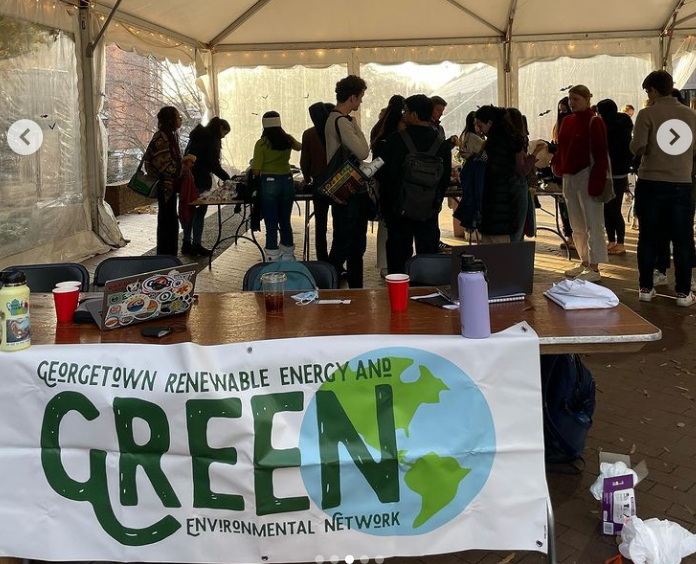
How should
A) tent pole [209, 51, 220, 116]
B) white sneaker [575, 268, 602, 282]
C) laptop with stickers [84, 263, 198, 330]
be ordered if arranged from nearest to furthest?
1. laptop with stickers [84, 263, 198, 330]
2. white sneaker [575, 268, 602, 282]
3. tent pole [209, 51, 220, 116]

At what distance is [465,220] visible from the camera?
17.7 ft

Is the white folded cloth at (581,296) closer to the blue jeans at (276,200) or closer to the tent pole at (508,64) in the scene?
the blue jeans at (276,200)

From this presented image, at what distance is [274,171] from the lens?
269 inches

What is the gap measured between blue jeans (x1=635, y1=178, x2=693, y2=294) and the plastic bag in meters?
3.56

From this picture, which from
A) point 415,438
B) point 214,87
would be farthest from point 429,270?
point 214,87

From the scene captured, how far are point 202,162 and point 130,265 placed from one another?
196 inches

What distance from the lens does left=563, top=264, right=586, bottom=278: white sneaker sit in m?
6.76

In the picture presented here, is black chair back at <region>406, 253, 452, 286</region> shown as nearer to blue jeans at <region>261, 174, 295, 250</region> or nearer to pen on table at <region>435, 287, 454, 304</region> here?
pen on table at <region>435, 287, 454, 304</region>

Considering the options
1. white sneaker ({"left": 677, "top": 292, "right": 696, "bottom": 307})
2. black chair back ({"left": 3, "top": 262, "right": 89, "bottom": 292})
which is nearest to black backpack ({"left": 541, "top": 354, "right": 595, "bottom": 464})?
black chair back ({"left": 3, "top": 262, "right": 89, "bottom": 292})

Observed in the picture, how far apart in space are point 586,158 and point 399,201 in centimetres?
230

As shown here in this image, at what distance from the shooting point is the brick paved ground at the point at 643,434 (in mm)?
2482

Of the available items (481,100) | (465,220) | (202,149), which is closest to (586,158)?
(465,220)

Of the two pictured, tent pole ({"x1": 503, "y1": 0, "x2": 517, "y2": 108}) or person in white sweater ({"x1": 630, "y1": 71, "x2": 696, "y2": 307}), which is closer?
person in white sweater ({"x1": 630, "y1": 71, "x2": 696, "y2": 307})

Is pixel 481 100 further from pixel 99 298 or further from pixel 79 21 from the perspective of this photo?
pixel 99 298
